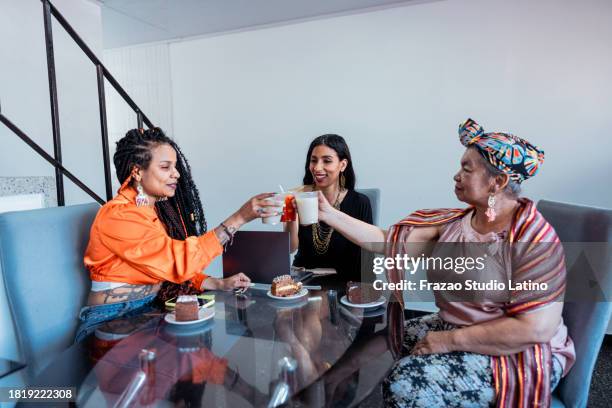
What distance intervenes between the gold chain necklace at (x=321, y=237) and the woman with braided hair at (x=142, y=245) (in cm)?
71

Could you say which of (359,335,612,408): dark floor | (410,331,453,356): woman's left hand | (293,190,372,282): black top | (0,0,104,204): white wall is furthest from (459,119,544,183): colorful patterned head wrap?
(0,0,104,204): white wall

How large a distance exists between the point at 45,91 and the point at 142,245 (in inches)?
95.3

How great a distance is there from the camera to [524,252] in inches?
50.8

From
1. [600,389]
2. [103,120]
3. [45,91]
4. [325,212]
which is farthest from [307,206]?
[45,91]

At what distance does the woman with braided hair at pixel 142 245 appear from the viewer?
4.90 feet

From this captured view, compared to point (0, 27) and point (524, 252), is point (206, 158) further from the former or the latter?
point (524, 252)

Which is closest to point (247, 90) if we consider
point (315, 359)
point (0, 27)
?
point (0, 27)

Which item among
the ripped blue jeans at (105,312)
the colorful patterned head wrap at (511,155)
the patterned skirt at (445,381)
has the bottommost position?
the patterned skirt at (445,381)

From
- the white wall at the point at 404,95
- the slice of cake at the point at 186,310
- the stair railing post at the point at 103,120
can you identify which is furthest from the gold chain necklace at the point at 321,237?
the white wall at the point at 404,95

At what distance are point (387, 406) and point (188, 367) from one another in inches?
28.3

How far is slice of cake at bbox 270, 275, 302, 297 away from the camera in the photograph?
1.53 meters

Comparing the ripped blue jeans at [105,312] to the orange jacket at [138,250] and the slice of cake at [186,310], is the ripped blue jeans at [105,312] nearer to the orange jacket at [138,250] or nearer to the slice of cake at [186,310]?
the orange jacket at [138,250]

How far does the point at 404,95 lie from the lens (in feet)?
11.2

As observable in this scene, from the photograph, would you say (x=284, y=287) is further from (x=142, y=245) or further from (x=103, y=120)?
(x=103, y=120)
